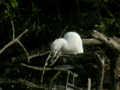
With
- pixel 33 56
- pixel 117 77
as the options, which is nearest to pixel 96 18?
pixel 33 56

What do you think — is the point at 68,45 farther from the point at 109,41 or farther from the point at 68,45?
the point at 109,41

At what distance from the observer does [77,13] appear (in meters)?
5.77

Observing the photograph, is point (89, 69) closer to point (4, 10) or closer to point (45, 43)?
point (4, 10)

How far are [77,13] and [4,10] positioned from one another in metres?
1.89

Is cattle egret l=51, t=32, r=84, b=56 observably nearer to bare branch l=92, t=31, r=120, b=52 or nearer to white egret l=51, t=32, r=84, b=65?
white egret l=51, t=32, r=84, b=65

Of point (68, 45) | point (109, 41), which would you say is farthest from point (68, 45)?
point (109, 41)

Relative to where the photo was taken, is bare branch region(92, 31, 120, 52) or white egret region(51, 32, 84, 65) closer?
bare branch region(92, 31, 120, 52)

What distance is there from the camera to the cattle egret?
12.6 feet

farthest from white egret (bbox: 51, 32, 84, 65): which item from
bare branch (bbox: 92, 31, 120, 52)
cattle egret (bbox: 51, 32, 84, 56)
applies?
bare branch (bbox: 92, 31, 120, 52)

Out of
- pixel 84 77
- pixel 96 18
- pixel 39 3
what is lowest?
pixel 84 77

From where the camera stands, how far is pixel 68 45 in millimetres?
4023

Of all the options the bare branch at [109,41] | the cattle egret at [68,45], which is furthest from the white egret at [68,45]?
the bare branch at [109,41]

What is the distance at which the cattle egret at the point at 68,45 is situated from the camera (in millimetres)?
3834

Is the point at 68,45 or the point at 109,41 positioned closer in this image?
the point at 109,41
